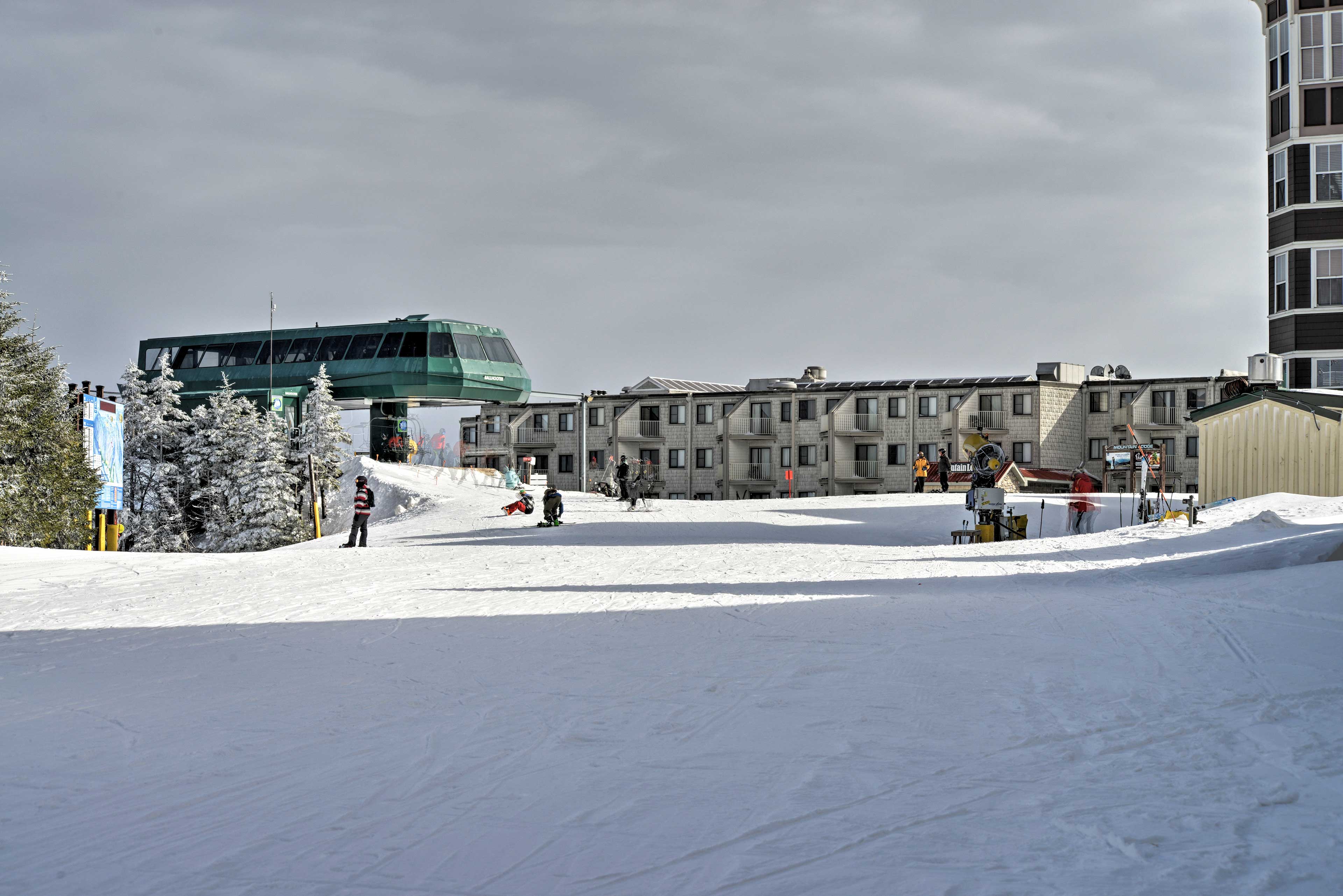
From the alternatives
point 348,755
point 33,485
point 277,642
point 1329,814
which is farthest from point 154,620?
point 33,485

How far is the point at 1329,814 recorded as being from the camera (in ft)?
15.5

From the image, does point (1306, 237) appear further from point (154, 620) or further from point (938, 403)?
point (938, 403)

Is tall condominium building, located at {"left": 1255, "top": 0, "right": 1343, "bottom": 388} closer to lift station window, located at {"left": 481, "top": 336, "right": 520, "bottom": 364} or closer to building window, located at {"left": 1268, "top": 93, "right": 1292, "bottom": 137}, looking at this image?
building window, located at {"left": 1268, "top": 93, "right": 1292, "bottom": 137}

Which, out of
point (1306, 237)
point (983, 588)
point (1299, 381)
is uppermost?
point (1306, 237)

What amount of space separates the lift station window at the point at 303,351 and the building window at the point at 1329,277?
36919 millimetres

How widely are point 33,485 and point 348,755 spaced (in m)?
34.3

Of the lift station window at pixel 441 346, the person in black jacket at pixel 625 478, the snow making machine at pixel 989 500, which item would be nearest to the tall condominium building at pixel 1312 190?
the snow making machine at pixel 989 500

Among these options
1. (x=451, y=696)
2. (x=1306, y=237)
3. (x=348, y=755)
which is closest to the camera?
(x=348, y=755)

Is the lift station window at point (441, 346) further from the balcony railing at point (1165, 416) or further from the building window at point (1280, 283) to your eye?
the balcony railing at point (1165, 416)

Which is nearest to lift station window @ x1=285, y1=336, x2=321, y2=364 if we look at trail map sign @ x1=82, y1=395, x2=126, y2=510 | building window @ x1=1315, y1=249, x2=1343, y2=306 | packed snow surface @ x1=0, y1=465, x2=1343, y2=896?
trail map sign @ x1=82, y1=395, x2=126, y2=510

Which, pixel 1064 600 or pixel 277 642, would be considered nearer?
pixel 277 642

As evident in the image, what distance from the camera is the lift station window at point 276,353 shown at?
170ft

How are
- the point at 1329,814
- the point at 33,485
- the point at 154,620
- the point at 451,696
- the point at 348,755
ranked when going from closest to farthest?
1. the point at 1329,814
2. the point at 348,755
3. the point at 451,696
4. the point at 154,620
5. the point at 33,485

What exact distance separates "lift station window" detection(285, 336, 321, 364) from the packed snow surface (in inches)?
1494
